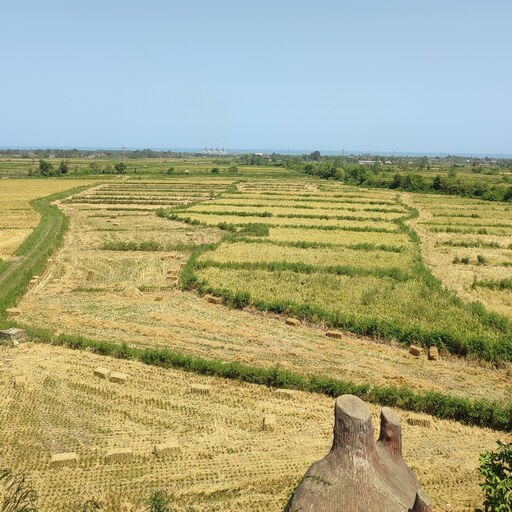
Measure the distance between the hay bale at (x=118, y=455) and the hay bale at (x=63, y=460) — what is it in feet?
1.80

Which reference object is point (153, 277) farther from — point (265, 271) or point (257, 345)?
point (257, 345)

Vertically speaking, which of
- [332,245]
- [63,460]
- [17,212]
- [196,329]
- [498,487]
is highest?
[498,487]

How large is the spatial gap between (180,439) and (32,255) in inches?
741

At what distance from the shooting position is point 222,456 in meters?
9.15

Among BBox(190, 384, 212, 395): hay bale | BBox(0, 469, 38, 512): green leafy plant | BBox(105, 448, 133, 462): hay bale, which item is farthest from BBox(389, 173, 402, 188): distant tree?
BBox(0, 469, 38, 512): green leafy plant

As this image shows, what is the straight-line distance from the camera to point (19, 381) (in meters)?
11.7

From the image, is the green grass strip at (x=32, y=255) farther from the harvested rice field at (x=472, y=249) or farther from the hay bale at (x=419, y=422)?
the harvested rice field at (x=472, y=249)

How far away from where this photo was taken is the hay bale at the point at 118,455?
352 inches

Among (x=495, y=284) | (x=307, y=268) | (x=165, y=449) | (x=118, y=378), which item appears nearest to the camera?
(x=165, y=449)

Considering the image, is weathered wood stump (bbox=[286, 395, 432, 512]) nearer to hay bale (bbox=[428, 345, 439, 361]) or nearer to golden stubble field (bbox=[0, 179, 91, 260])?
hay bale (bbox=[428, 345, 439, 361])

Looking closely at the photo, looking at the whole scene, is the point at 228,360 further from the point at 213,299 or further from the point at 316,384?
the point at 213,299

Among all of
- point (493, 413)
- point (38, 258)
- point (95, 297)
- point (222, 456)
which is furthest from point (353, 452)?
point (38, 258)

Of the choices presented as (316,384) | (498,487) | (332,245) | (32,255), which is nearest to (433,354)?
(316,384)

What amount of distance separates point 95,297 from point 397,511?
16.1 m
